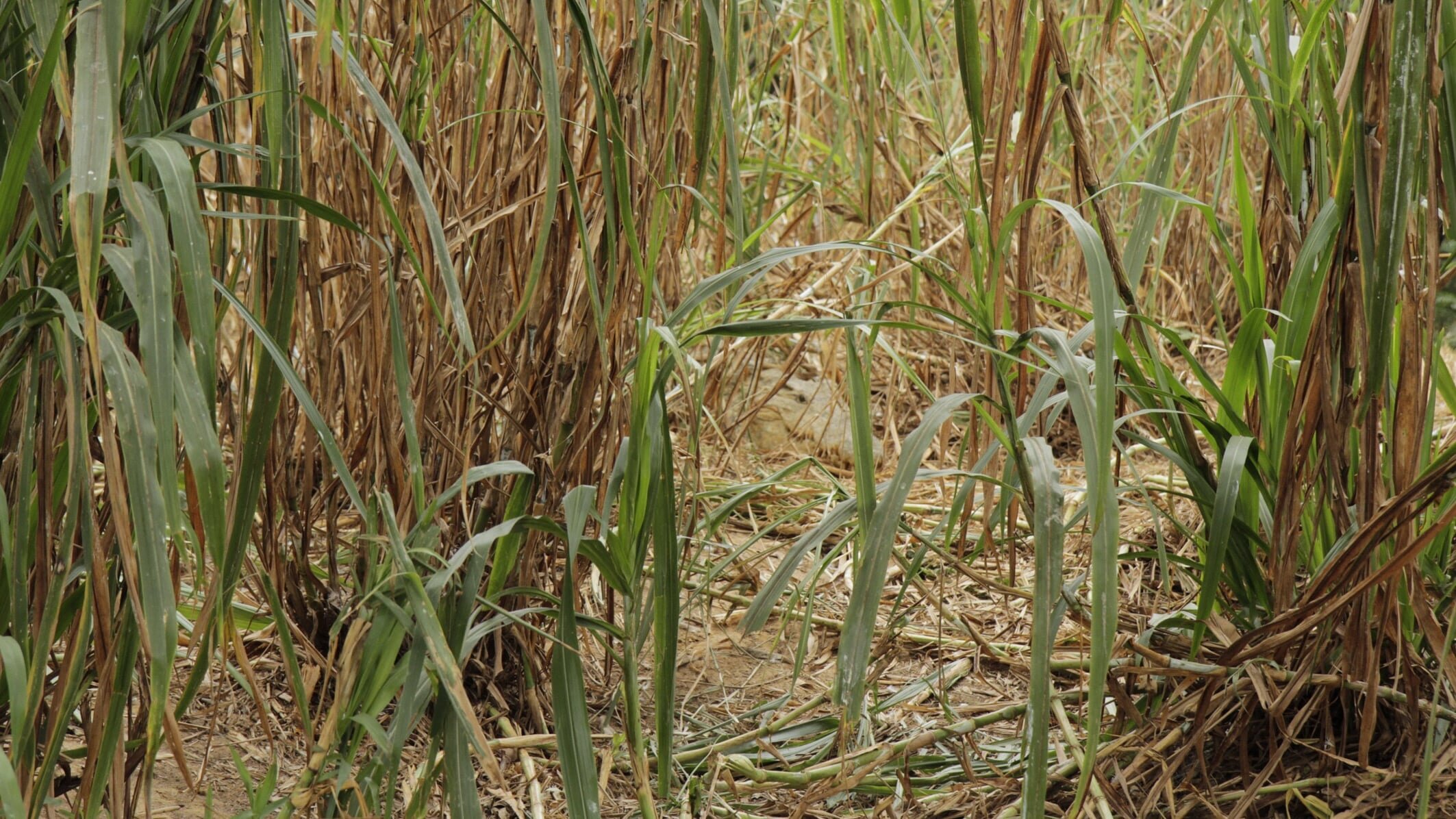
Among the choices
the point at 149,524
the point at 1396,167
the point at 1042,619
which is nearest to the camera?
the point at 149,524

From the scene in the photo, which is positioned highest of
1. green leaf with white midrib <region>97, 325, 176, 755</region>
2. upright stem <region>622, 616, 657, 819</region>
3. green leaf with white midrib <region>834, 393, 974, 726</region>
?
green leaf with white midrib <region>97, 325, 176, 755</region>

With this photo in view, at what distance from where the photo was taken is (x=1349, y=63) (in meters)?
0.94

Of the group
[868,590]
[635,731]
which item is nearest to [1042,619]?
[868,590]

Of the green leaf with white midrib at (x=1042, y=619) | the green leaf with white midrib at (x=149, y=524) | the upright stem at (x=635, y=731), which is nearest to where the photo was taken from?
the green leaf with white midrib at (x=149, y=524)

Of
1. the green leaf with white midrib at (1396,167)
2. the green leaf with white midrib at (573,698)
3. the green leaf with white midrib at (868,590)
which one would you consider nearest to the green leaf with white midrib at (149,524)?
the green leaf with white midrib at (573,698)

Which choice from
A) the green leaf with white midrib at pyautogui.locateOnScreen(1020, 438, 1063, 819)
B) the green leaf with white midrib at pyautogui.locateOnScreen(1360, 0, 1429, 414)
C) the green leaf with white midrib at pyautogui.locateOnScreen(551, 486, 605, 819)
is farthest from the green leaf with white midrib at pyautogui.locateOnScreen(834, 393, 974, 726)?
the green leaf with white midrib at pyautogui.locateOnScreen(1360, 0, 1429, 414)

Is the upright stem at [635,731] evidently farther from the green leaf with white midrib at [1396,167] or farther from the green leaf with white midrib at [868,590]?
the green leaf with white midrib at [1396,167]

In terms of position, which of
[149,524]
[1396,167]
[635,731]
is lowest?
[635,731]

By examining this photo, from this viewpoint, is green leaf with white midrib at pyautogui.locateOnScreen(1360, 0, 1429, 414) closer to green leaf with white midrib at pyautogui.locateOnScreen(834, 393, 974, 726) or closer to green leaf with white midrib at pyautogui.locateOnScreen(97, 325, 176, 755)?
green leaf with white midrib at pyautogui.locateOnScreen(834, 393, 974, 726)

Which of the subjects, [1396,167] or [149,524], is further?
[1396,167]

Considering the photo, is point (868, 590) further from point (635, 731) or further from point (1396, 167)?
point (1396, 167)

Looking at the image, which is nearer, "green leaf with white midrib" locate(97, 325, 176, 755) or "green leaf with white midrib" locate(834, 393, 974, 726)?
"green leaf with white midrib" locate(97, 325, 176, 755)

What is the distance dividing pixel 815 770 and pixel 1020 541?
737 millimetres

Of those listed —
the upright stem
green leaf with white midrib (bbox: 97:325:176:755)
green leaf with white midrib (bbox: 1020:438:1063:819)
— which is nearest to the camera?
green leaf with white midrib (bbox: 97:325:176:755)
